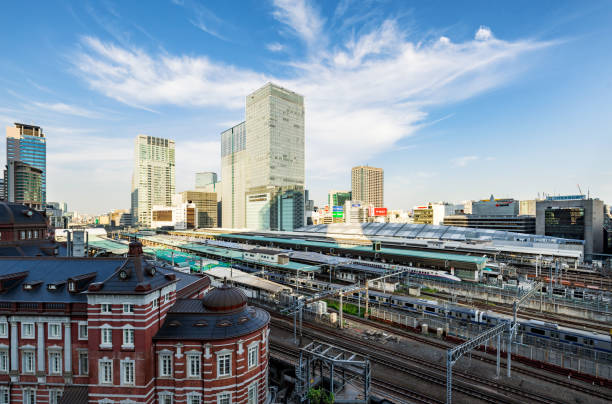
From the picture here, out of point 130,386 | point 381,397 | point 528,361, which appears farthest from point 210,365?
point 528,361

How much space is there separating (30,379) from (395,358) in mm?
40982

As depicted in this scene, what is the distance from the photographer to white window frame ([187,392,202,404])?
2858 cm

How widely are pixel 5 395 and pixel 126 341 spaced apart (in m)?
16.0

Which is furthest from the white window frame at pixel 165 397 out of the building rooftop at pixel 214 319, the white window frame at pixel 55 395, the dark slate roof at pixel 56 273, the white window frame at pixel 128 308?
the dark slate roof at pixel 56 273

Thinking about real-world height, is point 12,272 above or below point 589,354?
above

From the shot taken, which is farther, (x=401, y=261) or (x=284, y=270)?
(x=401, y=261)

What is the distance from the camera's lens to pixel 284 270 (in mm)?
86438

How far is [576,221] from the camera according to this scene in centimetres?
12450

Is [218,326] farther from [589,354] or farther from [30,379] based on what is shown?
[589,354]

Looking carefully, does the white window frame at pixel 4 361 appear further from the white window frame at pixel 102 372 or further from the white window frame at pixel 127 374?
the white window frame at pixel 127 374

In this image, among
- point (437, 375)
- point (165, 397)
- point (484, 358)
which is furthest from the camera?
point (484, 358)

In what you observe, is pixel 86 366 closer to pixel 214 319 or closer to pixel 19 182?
pixel 214 319

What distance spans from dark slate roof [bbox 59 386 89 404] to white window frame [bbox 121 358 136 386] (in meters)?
5.03

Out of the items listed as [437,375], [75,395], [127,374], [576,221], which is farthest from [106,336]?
[576,221]
